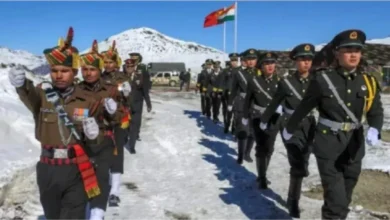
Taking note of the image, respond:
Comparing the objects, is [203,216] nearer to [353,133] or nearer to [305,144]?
[305,144]

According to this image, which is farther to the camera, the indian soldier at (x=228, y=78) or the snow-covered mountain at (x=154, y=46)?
the snow-covered mountain at (x=154, y=46)

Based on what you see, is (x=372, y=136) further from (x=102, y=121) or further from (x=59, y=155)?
(x=59, y=155)

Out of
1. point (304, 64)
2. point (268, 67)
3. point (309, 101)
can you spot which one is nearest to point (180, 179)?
point (268, 67)

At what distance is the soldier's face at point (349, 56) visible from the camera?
4607 mm

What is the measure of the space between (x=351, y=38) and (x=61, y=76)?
276 cm

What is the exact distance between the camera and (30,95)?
3984 mm

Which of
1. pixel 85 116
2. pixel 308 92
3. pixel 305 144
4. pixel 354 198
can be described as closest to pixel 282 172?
pixel 354 198

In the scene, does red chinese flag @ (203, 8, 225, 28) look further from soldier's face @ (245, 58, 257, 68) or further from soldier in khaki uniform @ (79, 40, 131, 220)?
soldier in khaki uniform @ (79, 40, 131, 220)

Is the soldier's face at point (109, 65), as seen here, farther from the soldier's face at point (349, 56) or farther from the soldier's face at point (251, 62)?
the soldier's face at point (349, 56)

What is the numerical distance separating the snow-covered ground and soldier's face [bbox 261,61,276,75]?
1.91 m

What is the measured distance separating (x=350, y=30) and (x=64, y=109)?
2.83 meters

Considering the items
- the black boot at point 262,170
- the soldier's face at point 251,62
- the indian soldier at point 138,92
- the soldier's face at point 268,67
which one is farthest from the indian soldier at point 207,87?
the black boot at point 262,170

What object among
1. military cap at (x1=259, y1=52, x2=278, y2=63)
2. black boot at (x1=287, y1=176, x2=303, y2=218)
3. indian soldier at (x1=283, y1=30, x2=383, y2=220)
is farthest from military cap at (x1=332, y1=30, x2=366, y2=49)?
military cap at (x1=259, y1=52, x2=278, y2=63)

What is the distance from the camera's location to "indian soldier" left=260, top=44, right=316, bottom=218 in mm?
6000
